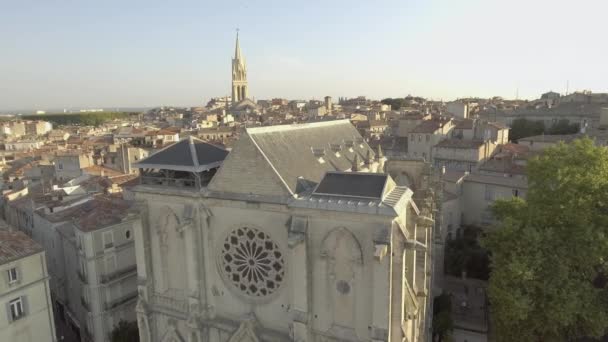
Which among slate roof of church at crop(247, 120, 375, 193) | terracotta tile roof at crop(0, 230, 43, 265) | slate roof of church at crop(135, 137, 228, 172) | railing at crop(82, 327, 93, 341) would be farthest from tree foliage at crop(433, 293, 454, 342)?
terracotta tile roof at crop(0, 230, 43, 265)

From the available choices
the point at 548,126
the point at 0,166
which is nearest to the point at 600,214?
the point at 548,126

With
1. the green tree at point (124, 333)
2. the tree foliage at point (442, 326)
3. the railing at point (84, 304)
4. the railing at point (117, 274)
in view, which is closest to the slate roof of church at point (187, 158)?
the railing at point (117, 274)

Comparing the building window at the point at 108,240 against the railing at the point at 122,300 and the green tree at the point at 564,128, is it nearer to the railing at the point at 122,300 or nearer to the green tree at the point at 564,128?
the railing at the point at 122,300

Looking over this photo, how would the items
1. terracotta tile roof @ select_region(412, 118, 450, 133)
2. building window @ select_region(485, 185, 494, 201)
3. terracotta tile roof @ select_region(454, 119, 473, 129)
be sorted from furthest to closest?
terracotta tile roof @ select_region(454, 119, 473, 129)
terracotta tile roof @ select_region(412, 118, 450, 133)
building window @ select_region(485, 185, 494, 201)

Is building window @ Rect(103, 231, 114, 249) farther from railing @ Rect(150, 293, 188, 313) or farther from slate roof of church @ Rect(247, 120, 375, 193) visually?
slate roof of church @ Rect(247, 120, 375, 193)

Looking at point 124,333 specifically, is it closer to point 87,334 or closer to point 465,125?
point 87,334

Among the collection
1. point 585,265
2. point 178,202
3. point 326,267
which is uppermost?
point 178,202

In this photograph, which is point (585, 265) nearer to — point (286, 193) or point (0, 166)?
point (286, 193)
